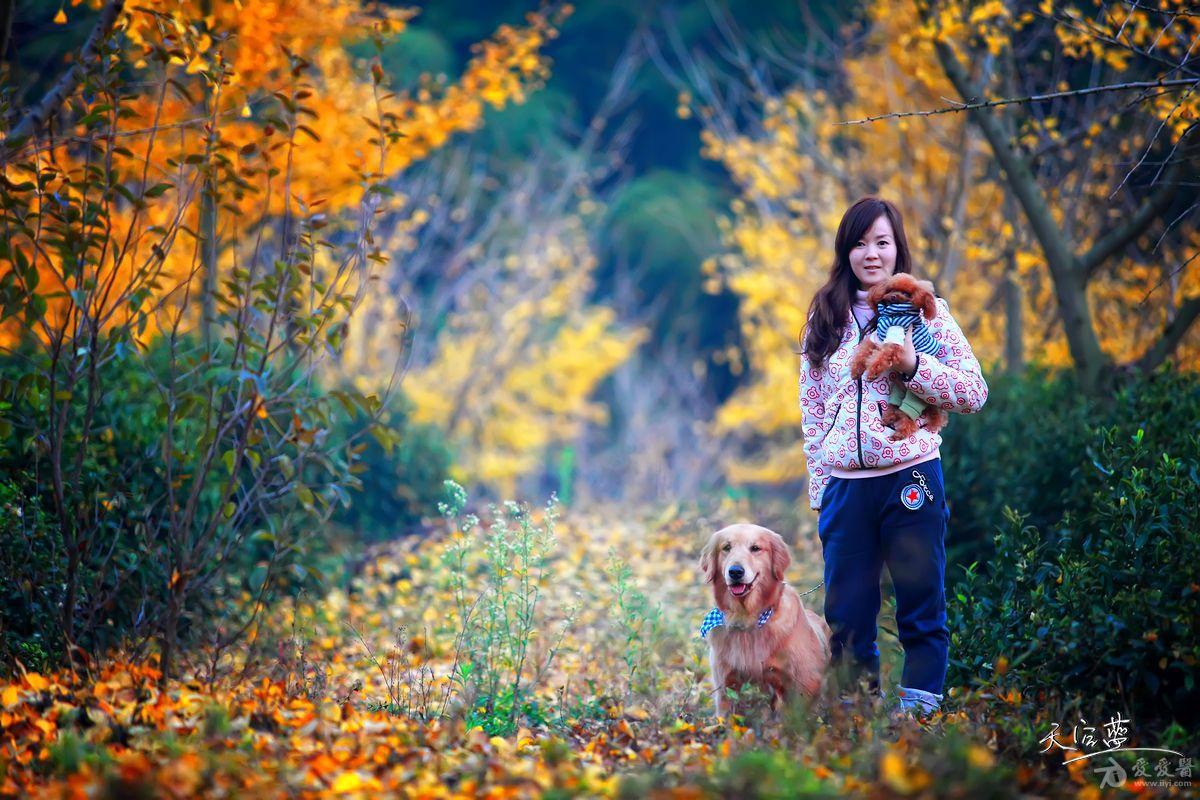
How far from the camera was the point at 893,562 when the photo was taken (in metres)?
3.32

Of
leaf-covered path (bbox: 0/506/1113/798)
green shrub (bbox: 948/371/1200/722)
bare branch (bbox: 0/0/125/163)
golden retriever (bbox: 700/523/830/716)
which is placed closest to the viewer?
leaf-covered path (bbox: 0/506/1113/798)

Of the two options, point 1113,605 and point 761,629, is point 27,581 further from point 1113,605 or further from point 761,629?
point 1113,605

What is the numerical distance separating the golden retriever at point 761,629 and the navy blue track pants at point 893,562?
14 centimetres

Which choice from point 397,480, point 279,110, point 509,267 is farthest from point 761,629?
point 509,267

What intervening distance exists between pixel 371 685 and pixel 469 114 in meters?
4.77

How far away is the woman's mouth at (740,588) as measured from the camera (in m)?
3.51

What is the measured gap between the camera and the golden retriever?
11.3 feet

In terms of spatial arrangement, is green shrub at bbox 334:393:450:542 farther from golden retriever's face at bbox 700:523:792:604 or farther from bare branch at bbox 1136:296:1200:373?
bare branch at bbox 1136:296:1200:373

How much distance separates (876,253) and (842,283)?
6.6 inches

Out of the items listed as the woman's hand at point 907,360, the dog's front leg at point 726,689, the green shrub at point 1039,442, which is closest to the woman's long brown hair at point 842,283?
the woman's hand at point 907,360

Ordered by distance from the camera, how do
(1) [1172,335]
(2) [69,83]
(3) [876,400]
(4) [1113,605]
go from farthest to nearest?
(1) [1172,335]
(2) [69,83]
(3) [876,400]
(4) [1113,605]

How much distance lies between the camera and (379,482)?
8.55 meters

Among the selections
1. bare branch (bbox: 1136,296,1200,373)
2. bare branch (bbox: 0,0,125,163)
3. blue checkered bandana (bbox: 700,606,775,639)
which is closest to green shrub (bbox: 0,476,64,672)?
bare branch (bbox: 0,0,125,163)

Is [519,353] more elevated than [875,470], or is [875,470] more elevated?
[519,353]
